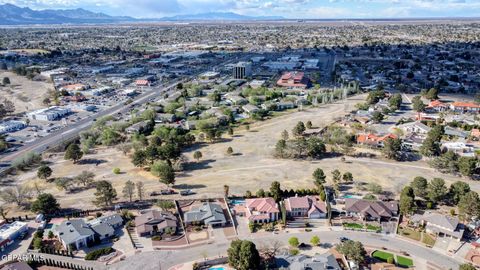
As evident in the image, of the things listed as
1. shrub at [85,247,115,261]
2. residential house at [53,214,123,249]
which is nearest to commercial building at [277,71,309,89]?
residential house at [53,214,123,249]

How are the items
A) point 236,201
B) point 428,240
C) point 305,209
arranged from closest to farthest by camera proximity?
point 428,240 → point 305,209 → point 236,201

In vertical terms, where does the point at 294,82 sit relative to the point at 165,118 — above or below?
above

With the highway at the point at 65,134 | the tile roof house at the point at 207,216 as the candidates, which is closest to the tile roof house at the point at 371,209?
the tile roof house at the point at 207,216

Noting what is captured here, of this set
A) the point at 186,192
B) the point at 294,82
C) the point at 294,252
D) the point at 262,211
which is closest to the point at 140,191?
the point at 186,192

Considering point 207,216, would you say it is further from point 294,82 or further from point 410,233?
point 294,82

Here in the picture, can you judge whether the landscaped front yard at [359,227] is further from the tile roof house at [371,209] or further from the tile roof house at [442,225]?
the tile roof house at [442,225]

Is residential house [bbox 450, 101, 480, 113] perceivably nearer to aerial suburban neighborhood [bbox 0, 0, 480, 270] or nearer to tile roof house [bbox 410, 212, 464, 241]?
aerial suburban neighborhood [bbox 0, 0, 480, 270]
